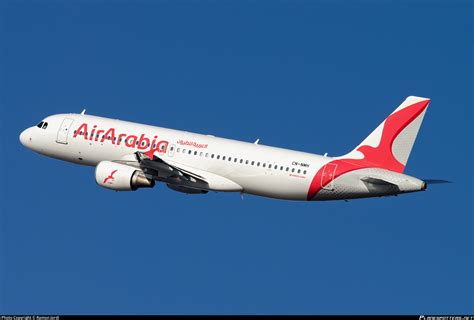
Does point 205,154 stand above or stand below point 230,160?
above

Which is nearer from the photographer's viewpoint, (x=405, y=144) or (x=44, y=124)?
(x=405, y=144)

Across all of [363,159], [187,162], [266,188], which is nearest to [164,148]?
[187,162]

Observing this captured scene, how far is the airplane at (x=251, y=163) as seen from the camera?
75.5 metres

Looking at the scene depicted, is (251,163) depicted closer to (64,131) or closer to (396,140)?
(396,140)

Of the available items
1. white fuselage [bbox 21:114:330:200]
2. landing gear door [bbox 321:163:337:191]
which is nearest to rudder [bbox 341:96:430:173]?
landing gear door [bbox 321:163:337:191]

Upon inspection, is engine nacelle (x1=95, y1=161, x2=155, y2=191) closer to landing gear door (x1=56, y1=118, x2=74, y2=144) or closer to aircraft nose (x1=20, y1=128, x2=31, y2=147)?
landing gear door (x1=56, y1=118, x2=74, y2=144)

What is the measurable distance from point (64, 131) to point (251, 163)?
15744 millimetres

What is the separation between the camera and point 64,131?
275 ft

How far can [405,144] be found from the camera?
3012 inches

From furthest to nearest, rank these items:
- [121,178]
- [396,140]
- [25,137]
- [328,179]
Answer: [25,137] < [121,178] < [396,140] < [328,179]

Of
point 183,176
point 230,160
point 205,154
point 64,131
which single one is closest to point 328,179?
point 230,160

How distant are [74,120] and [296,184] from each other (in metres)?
18.8

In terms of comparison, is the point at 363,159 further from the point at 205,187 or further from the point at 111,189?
the point at 111,189

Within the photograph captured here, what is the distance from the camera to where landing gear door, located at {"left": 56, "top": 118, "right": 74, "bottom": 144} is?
8356 centimetres
